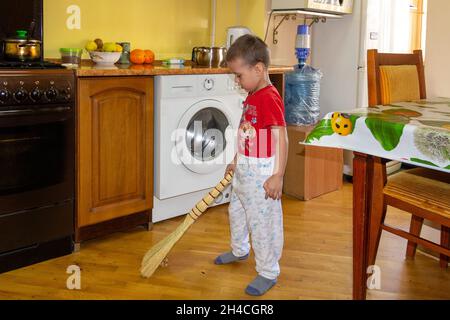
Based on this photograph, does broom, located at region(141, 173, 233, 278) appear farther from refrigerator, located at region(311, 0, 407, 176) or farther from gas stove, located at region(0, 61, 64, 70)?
refrigerator, located at region(311, 0, 407, 176)

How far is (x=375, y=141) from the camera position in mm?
1626

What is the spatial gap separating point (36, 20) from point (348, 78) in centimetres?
230

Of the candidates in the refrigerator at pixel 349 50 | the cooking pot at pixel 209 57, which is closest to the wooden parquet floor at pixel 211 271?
the cooking pot at pixel 209 57

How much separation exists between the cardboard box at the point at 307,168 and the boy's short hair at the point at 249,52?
1452 millimetres

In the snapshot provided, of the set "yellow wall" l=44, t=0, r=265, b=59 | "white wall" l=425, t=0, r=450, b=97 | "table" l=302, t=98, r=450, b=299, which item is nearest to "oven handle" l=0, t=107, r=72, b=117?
"yellow wall" l=44, t=0, r=265, b=59

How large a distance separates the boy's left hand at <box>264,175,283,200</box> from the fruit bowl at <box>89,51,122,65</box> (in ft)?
3.86

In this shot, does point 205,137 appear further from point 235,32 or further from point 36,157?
point 36,157

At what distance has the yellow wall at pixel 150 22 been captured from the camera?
2.67 metres

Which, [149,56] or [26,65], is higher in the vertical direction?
[149,56]

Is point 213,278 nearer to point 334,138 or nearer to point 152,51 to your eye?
point 334,138

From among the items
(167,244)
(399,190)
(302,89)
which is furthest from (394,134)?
(302,89)

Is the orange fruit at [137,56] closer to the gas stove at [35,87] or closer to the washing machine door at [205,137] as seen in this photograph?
the washing machine door at [205,137]

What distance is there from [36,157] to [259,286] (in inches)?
42.0

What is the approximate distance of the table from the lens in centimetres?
148
